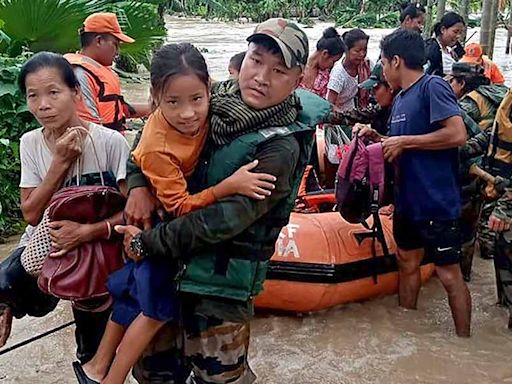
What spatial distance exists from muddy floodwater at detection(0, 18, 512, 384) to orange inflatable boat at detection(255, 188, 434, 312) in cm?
15

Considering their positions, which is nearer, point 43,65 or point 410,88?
point 43,65

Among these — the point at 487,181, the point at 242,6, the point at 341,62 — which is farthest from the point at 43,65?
the point at 242,6

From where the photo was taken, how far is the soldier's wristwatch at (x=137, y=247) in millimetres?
2225

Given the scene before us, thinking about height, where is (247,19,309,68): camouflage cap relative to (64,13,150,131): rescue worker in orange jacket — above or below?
Answer: above

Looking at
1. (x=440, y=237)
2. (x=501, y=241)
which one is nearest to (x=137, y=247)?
(x=440, y=237)

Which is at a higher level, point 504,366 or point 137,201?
point 137,201

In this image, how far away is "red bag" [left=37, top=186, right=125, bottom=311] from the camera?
240 centimetres

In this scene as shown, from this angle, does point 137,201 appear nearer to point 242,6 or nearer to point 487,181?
point 487,181

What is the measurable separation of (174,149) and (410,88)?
2208mm

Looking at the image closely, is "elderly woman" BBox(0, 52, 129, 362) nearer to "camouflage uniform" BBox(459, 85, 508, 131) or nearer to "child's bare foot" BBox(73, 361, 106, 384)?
"child's bare foot" BBox(73, 361, 106, 384)

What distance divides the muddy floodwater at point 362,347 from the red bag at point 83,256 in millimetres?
1563

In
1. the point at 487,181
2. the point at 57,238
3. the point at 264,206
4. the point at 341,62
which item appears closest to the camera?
the point at 264,206

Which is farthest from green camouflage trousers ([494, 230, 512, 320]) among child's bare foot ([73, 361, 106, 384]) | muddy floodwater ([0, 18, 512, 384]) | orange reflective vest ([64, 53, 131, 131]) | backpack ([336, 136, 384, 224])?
child's bare foot ([73, 361, 106, 384])

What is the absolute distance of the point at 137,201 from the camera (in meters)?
2.29
